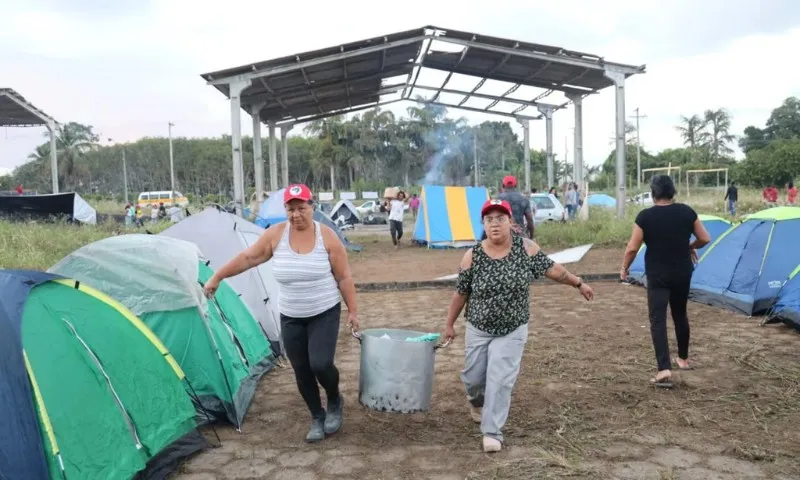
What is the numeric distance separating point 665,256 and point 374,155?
5394 cm

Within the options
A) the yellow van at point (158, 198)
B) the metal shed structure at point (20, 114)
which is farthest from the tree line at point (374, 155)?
the metal shed structure at point (20, 114)

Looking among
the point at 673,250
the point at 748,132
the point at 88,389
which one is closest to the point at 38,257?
the point at 88,389

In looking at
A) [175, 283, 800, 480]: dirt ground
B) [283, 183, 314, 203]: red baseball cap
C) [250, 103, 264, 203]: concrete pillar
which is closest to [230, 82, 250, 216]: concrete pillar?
[250, 103, 264, 203]: concrete pillar

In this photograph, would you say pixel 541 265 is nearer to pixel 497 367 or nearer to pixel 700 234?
pixel 497 367

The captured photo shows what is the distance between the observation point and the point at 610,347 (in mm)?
6012

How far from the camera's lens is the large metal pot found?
3.93 meters

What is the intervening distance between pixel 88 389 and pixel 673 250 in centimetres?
397

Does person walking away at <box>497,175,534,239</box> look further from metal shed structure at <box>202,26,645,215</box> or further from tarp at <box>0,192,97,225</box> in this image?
tarp at <box>0,192,97,225</box>

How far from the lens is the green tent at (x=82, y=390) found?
2932mm

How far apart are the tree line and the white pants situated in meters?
49.6

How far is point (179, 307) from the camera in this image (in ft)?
14.5

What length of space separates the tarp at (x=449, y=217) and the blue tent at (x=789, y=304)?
375 inches

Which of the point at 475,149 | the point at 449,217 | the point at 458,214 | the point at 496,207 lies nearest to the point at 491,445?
the point at 496,207

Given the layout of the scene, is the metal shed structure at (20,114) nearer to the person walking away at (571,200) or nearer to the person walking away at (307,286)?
the person walking away at (571,200)
